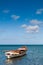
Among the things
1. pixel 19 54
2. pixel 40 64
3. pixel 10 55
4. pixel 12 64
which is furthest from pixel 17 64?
pixel 19 54

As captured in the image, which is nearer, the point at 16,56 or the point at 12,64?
the point at 12,64

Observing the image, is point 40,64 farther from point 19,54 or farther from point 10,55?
point 19,54

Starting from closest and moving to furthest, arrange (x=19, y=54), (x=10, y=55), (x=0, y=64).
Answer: (x=0, y=64), (x=10, y=55), (x=19, y=54)

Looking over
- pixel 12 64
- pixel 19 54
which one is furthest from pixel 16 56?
pixel 12 64

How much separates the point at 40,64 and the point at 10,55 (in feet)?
47.7

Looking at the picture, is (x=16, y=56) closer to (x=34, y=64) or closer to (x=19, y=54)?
(x=19, y=54)

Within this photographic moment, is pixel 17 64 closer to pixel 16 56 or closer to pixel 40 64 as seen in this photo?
pixel 40 64

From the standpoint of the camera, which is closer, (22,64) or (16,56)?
(22,64)

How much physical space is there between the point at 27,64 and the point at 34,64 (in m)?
1.40

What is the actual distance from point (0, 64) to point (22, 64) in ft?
14.3

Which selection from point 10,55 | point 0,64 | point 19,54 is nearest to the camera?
point 0,64

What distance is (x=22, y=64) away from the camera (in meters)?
39.7

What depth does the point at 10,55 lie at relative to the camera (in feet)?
172

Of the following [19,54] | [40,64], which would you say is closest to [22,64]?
[40,64]
